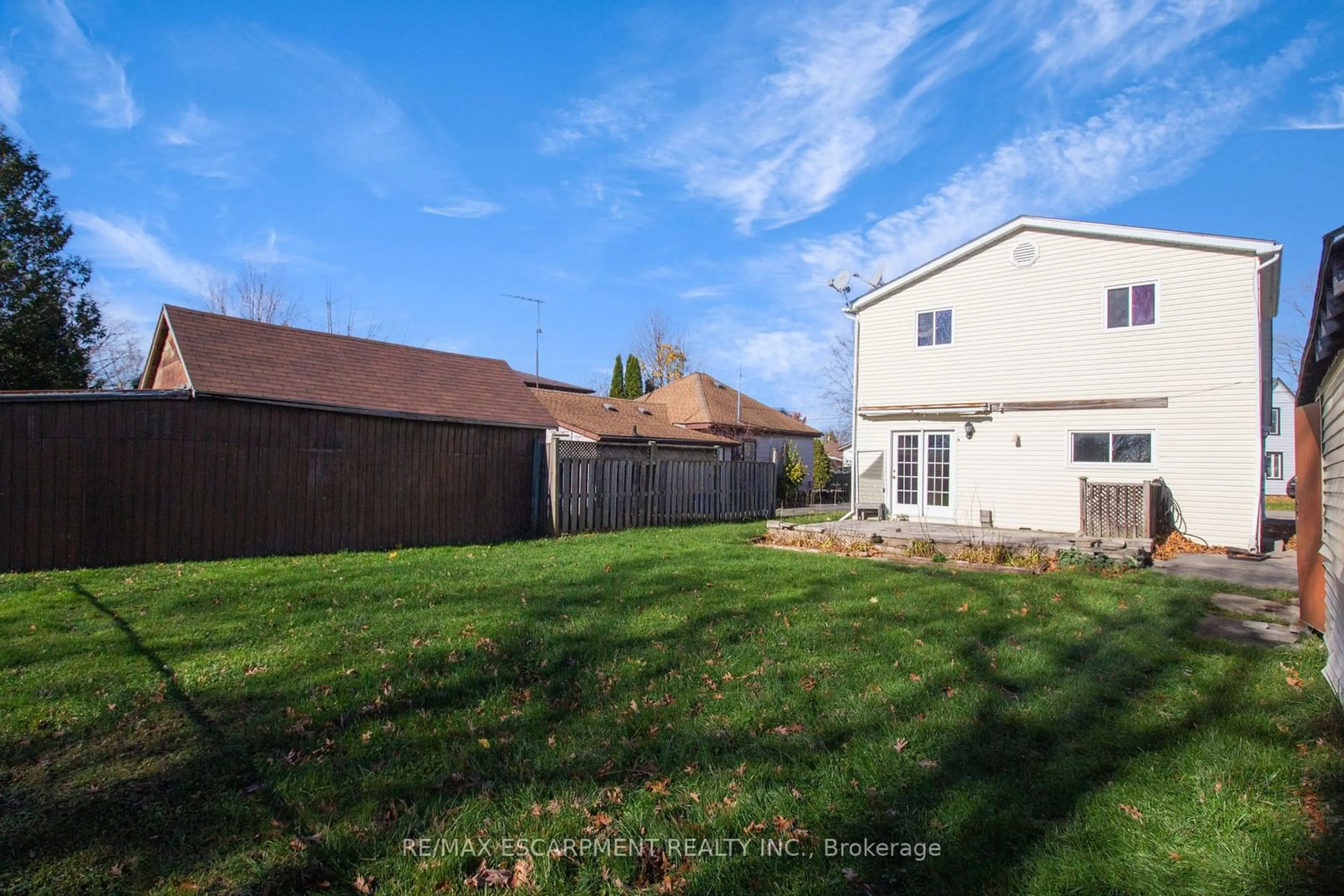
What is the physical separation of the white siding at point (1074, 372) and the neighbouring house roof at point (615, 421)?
368 inches

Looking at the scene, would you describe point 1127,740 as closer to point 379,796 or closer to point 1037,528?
point 379,796

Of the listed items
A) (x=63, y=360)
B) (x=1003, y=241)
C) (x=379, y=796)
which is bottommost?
(x=379, y=796)

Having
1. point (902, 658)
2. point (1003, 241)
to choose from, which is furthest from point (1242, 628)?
point (1003, 241)

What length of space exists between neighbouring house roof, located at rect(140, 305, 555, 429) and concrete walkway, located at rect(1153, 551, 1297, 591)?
1105 centimetres

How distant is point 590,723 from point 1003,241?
46.7 ft

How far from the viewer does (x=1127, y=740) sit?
382 cm

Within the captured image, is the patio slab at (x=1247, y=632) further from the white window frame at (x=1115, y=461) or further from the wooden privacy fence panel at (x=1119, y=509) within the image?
the white window frame at (x=1115, y=461)

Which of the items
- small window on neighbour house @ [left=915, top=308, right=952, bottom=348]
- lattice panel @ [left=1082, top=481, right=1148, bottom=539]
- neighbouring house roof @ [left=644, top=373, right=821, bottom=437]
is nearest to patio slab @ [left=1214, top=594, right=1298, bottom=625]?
lattice panel @ [left=1082, top=481, right=1148, bottom=539]

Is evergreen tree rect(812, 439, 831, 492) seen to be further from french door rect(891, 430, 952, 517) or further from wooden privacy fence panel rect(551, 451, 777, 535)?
french door rect(891, 430, 952, 517)

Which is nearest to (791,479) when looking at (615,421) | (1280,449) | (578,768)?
(615,421)

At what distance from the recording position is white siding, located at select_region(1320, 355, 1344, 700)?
405cm

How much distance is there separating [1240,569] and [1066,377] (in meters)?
5.08

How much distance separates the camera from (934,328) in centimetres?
1580

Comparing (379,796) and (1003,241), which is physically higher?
(1003,241)
